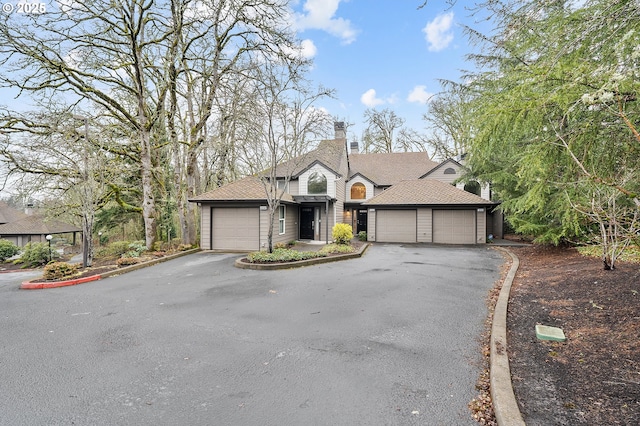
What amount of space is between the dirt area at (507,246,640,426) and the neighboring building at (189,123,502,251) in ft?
31.3

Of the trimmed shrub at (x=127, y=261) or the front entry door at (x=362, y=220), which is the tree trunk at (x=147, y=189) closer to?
the trimmed shrub at (x=127, y=261)

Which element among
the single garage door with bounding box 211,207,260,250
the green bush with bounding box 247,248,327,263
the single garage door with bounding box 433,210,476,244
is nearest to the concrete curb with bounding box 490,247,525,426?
the green bush with bounding box 247,248,327,263

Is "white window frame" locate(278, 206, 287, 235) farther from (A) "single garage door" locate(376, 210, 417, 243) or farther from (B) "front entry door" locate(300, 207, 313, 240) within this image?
(A) "single garage door" locate(376, 210, 417, 243)

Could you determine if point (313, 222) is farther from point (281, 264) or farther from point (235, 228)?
point (281, 264)

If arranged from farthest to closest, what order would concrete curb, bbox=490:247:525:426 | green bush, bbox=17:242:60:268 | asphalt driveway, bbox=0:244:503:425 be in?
green bush, bbox=17:242:60:268 → asphalt driveway, bbox=0:244:503:425 → concrete curb, bbox=490:247:525:426

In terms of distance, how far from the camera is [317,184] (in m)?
18.9

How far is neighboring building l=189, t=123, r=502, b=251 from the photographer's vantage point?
565 inches

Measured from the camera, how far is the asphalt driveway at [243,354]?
8.62 ft

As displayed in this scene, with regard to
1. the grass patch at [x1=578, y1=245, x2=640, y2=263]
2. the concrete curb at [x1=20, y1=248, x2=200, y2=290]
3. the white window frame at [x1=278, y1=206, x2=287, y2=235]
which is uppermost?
the white window frame at [x1=278, y1=206, x2=287, y2=235]

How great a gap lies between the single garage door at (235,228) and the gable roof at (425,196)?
6.87m

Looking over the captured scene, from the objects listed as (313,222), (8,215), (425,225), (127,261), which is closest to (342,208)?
(313,222)

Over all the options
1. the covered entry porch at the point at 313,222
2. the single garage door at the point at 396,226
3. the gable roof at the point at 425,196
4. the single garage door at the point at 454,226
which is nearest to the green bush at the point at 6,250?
the covered entry porch at the point at 313,222

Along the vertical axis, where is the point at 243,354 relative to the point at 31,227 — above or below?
below

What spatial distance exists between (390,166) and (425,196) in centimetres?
786
